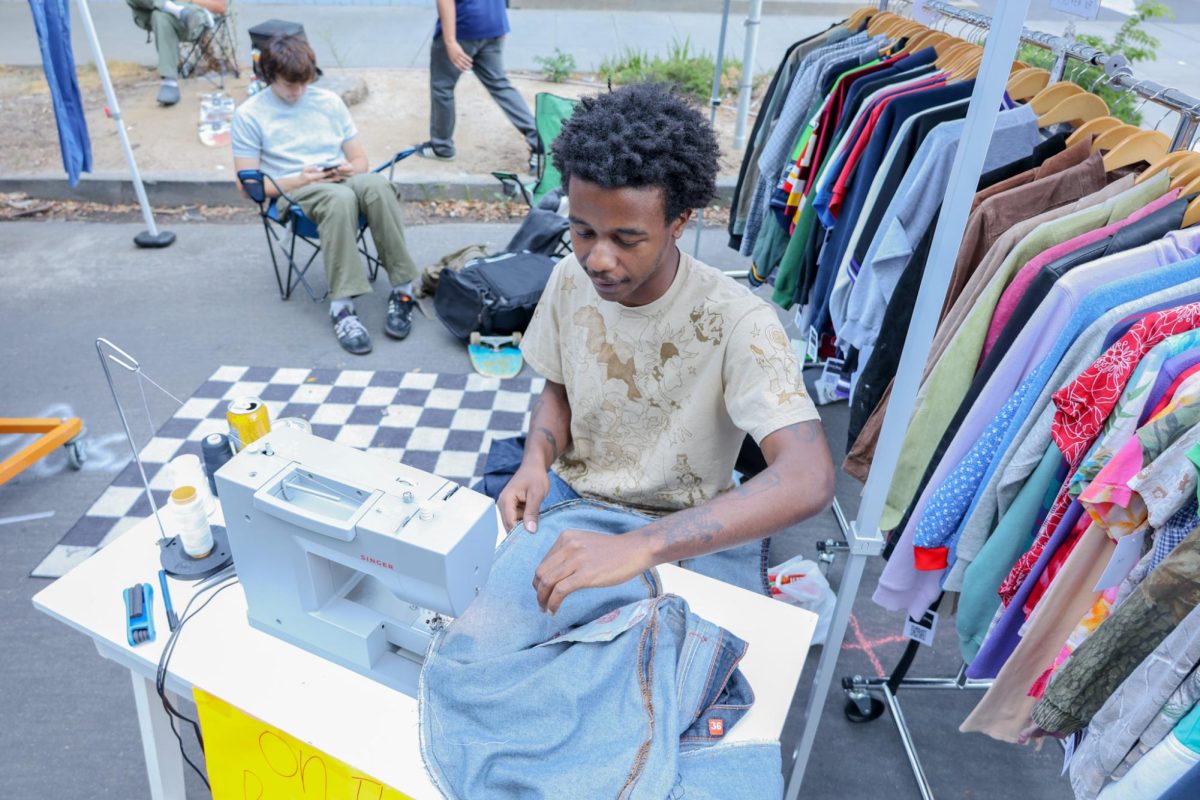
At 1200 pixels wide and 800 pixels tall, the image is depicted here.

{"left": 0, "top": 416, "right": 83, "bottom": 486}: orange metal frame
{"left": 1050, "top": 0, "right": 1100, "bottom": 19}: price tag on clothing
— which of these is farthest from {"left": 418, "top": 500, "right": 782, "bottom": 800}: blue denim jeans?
{"left": 0, "top": 416, "right": 83, "bottom": 486}: orange metal frame

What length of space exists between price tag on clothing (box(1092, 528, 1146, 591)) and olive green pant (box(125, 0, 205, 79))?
7.04 metres

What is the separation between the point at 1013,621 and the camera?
1580mm

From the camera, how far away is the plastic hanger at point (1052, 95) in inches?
82.8

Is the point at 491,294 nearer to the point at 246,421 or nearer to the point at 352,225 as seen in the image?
the point at 352,225

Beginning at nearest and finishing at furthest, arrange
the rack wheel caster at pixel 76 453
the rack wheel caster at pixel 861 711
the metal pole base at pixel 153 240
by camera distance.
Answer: the rack wheel caster at pixel 861 711 < the rack wheel caster at pixel 76 453 < the metal pole base at pixel 153 240

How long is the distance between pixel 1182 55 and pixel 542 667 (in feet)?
30.0

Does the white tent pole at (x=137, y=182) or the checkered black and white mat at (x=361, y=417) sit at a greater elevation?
the white tent pole at (x=137, y=182)

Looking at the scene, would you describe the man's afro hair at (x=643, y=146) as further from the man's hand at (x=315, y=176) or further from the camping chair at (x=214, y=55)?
the camping chair at (x=214, y=55)

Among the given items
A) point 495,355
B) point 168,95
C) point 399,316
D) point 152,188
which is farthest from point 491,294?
point 168,95

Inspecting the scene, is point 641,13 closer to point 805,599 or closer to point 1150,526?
point 805,599

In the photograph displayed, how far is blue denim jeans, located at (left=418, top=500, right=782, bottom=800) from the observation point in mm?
1160

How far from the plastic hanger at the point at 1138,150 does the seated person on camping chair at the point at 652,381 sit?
3.05ft

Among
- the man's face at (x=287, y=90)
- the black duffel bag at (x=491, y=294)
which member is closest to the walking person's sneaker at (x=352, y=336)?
the black duffel bag at (x=491, y=294)

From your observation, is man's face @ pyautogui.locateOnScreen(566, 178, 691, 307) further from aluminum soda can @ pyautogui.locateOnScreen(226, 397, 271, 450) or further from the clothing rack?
aluminum soda can @ pyautogui.locateOnScreen(226, 397, 271, 450)
